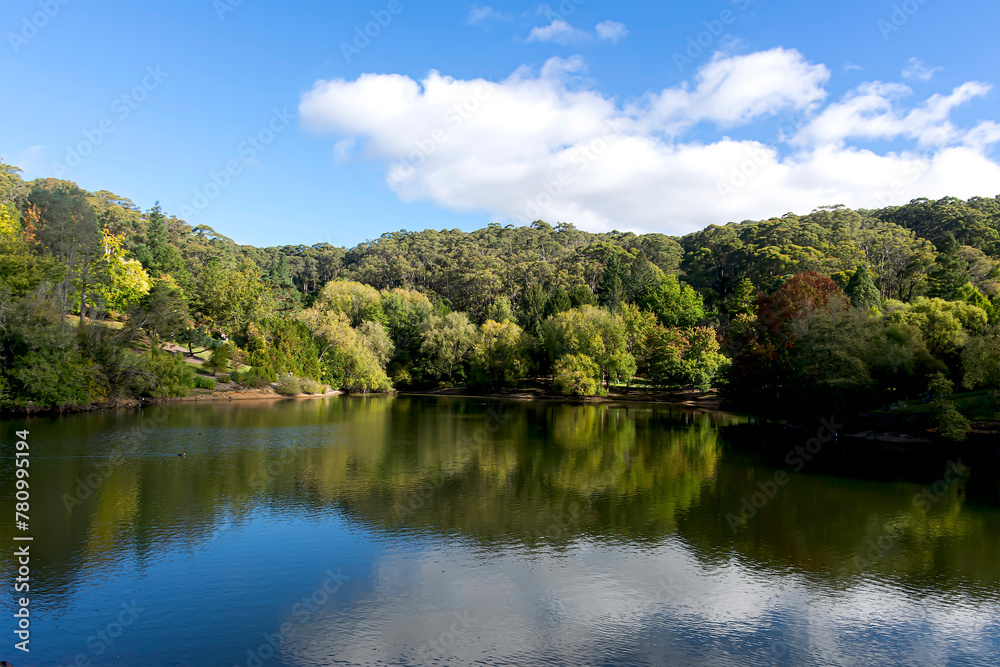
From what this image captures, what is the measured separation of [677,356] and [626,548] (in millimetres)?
45458

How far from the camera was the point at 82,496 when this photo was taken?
59.0 feet

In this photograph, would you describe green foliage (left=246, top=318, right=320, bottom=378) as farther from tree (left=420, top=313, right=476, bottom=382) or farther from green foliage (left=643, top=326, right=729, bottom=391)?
green foliage (left=643, top=326, right=729, bottom=391)

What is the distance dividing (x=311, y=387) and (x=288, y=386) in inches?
111

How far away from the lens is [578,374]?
5981 cm

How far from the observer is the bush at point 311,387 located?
59031 mm

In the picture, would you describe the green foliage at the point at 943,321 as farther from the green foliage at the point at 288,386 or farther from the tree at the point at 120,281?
the tree at the point at 120,281

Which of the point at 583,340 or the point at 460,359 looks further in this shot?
the point at 460,359

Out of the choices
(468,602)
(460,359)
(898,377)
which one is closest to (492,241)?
(460,359)

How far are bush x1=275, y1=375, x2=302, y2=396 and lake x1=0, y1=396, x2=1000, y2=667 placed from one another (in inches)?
1157

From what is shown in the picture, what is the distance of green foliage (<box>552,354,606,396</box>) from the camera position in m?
60.0

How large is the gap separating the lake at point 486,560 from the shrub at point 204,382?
79.4 ft

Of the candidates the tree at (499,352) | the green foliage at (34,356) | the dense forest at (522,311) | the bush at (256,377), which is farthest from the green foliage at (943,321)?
the bush at (256,377)

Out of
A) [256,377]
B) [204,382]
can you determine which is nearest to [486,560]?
[204,382]

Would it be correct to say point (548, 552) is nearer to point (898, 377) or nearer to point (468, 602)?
point (468, 602)
